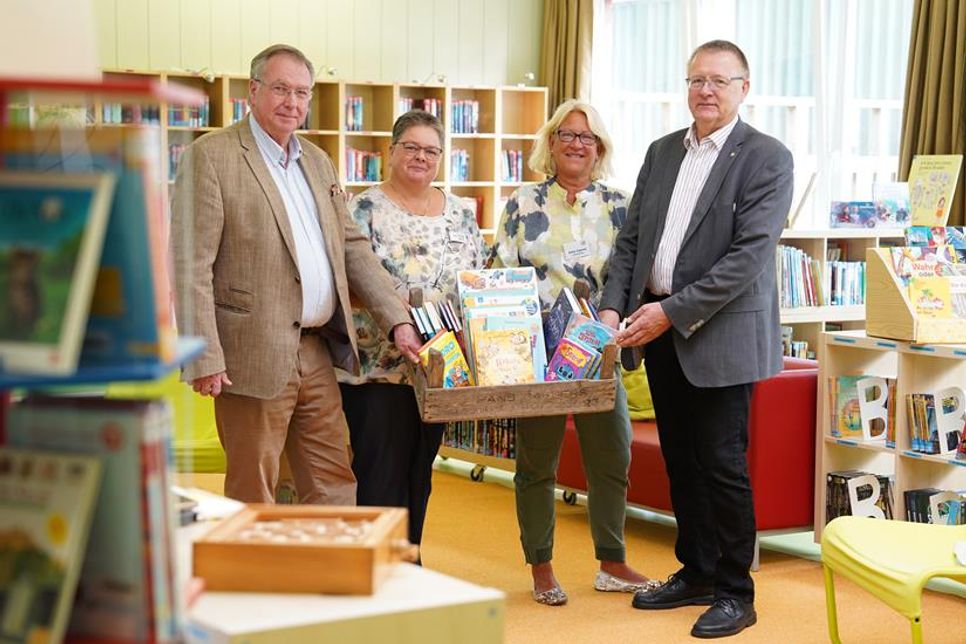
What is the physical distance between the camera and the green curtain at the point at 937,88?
7.23 metres

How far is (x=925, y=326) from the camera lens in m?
4.76

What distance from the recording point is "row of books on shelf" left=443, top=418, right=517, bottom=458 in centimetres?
645

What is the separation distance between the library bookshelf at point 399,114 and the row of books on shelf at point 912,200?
4.31m

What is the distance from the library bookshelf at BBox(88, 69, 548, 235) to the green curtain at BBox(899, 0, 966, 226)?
393 centimetres

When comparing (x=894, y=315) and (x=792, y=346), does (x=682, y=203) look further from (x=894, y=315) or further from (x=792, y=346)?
(x=792, y=346)

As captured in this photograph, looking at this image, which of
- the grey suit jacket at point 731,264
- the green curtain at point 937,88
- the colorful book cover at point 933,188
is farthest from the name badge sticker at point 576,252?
the green curtain at point 937,88

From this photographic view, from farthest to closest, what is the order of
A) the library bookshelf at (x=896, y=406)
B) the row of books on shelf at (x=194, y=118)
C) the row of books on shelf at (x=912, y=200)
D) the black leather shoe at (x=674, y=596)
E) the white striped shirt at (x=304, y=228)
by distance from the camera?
1. the row of books on shelf at (x=194, y=118)
2. the row of books on shelf at (x=912, y=200)
3. the library bookshelf at (x=896, y=406)
4. the black leather shoe at (x=674, y=596)
5. the white striped shirt at (x=304, y=228)

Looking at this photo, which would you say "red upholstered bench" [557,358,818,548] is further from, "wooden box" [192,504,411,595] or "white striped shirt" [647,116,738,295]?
"wooden box" [192,504,411,595]

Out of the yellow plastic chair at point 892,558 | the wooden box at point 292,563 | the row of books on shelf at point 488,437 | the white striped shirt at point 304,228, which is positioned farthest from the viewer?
the row of books on shelf at point 488,437

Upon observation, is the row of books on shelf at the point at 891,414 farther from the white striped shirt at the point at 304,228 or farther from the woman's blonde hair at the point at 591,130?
the white striped shirt at the point at 304,228

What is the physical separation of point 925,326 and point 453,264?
1.82 meters

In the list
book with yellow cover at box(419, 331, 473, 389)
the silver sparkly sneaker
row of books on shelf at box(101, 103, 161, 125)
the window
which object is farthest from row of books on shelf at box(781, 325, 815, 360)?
row of books on shelf at box(101, 103, 161, 125)

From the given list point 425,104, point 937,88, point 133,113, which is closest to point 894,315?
point 937,88

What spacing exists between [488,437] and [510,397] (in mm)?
2645
